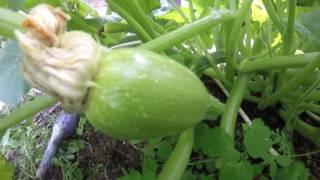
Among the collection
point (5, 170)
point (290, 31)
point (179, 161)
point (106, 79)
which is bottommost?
point (5, 170)

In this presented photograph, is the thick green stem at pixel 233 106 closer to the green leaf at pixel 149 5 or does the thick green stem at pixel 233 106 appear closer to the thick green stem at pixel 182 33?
the thick green stem at pixel 182 33

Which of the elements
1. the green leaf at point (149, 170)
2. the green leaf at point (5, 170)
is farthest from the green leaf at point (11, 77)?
the green leaf at point (149, 170)

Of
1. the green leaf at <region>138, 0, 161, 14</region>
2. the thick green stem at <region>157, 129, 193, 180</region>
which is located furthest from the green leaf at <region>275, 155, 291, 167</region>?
the green leaf at <region>138, 0, 161, 14</region>

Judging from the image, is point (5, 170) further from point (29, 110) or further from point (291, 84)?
point (291, 84)

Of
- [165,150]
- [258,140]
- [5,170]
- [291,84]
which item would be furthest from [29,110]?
[291,84]

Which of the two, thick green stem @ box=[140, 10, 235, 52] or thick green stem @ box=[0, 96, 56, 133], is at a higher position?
thick green stem @ box=[140, 10, 235, 52]

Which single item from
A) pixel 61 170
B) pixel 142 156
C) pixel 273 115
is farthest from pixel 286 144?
pixel 61 170

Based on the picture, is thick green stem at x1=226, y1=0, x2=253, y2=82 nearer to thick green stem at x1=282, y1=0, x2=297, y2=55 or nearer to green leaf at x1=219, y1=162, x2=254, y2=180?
thick green stem at x1=282, y1=0, x2=297, y2=55
